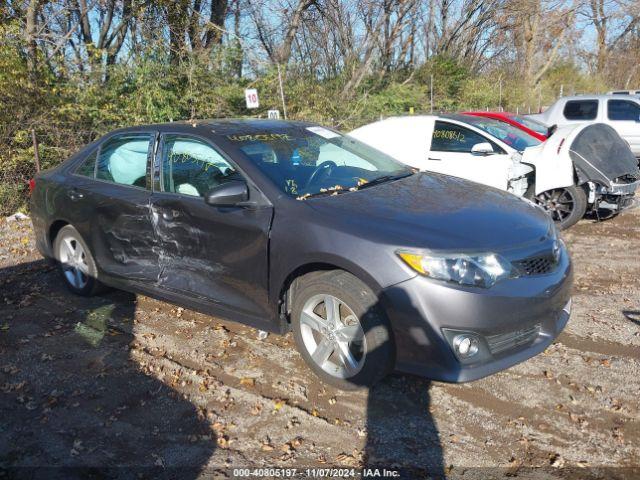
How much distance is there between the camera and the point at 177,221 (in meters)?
4.19

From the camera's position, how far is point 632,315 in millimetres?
4570

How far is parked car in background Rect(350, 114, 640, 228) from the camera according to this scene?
701 centimetres

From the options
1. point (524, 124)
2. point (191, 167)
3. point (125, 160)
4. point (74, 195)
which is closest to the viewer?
point (191, 167)

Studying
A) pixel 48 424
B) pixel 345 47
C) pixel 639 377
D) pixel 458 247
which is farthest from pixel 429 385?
pixel 345 47

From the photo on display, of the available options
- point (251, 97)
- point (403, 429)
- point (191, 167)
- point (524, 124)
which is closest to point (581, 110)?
point (524, 124)

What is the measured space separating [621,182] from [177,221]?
18.4 feet

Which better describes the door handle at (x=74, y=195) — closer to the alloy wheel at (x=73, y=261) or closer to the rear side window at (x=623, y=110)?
the alloy wheel at (x=73, y=261)

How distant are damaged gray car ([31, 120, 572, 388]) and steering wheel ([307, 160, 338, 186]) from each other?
1 centimetres

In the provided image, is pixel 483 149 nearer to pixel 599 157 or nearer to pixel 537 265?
pixel 599 157

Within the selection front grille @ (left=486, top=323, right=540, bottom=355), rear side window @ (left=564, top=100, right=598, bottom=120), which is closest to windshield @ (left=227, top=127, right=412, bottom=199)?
front grille @ (left=486, top=323, right=540, bottom=355)

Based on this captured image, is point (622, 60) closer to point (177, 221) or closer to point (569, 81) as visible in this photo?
point (569, 81)

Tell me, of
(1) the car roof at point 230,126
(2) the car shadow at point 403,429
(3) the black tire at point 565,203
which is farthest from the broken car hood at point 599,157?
(2) the car shadow at point 403,429

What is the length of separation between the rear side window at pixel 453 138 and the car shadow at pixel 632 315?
3.48m

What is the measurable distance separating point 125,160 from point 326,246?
7.60ft
